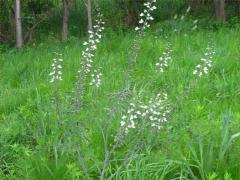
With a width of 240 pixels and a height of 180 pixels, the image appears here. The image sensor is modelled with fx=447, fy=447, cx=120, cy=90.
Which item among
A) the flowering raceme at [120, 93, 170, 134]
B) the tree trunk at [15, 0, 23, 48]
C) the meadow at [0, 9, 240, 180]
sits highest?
the tree trunk at [15, 0, 23, 48]

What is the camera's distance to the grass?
3.26m

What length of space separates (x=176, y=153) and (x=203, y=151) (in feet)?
0.65

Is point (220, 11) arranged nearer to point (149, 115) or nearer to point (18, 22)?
point (18, 22)

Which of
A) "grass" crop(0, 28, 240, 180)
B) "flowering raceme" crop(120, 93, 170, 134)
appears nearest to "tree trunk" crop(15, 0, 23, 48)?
"grass" crop(0, 28, 240, 180)

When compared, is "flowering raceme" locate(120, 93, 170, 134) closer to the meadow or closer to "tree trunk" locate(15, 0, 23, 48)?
the meadow

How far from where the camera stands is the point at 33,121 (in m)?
4.44

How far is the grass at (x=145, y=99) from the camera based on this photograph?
10.7 ft

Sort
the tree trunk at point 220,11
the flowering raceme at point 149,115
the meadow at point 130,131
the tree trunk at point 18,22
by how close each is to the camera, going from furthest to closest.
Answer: the tree trunk at point 220,11 → the tree trunk at point 18,22 → the flowering raceme at point 149,115 → the meadow at point 130,131

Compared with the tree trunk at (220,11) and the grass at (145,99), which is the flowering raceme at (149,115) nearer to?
the grass at (145,99)

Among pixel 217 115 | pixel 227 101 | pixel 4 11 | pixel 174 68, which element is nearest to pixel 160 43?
pixel 174 68

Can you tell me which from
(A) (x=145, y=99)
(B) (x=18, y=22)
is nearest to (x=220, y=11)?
(B) (x=18, y=22)

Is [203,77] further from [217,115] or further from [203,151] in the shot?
[203,151]

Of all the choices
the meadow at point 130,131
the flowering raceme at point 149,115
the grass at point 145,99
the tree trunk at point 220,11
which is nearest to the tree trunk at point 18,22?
the grass at point 145,99

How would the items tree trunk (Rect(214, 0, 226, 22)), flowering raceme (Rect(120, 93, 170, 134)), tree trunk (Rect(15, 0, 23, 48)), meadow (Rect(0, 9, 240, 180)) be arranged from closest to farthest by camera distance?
1. meadow (Rect(0, 9, 240, 180))
2. flowering raceme (Rect(120, 93, 170, 134))
3. tree trunk (Rect(15, 0, 23, 48))
4. tree trunk (Rect(214, 0, 226, 22))
